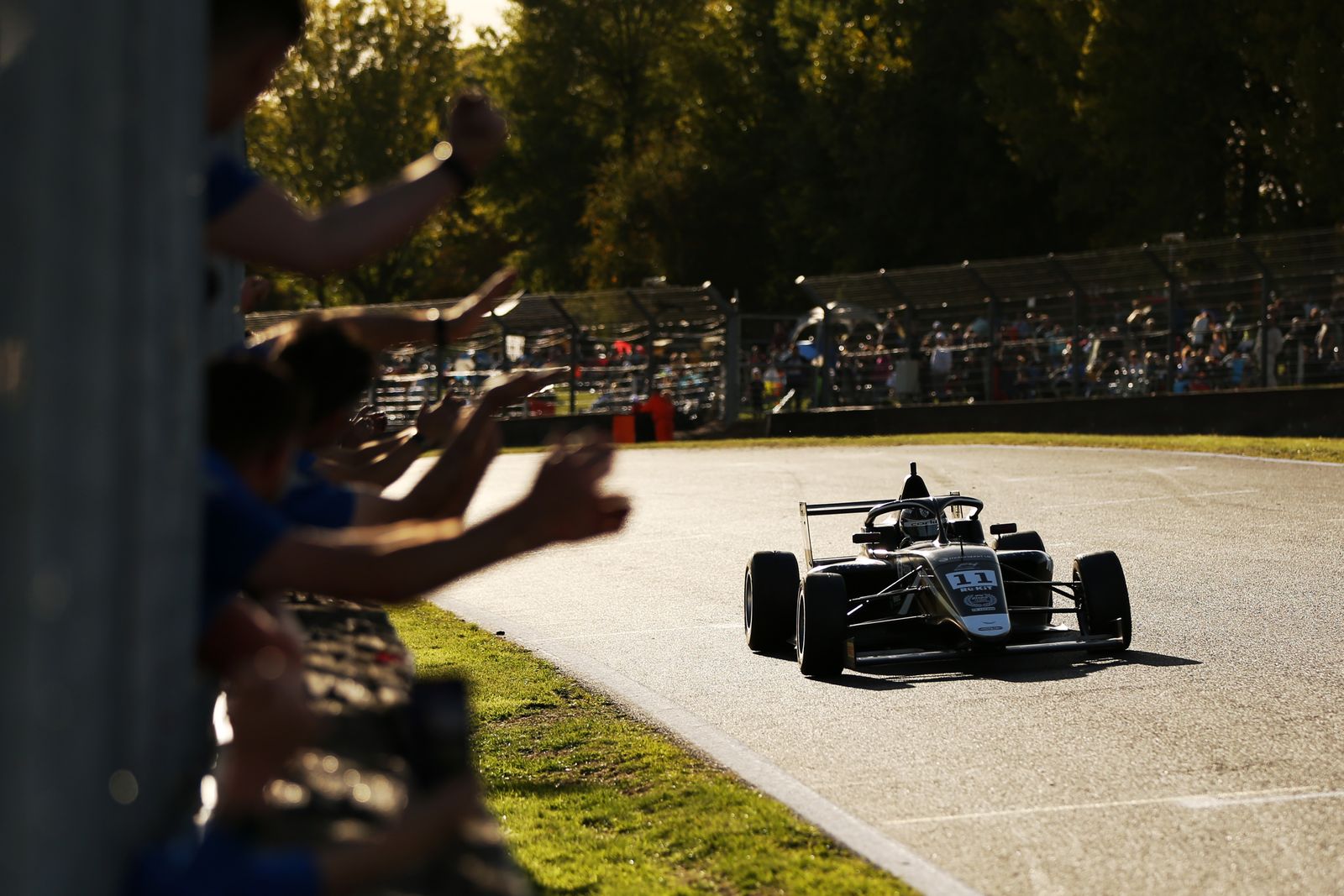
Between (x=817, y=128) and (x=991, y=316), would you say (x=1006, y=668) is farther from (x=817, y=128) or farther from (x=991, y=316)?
(x=817, y=128)

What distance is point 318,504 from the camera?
3664 millimetres

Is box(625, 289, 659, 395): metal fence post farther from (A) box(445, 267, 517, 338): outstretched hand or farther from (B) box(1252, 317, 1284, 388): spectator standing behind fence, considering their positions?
(A) box(445, 267, 517, 338): outstretched hand

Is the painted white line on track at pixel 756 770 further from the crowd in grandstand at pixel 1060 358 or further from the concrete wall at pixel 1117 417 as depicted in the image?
the crowd in grandstand at pixel 1060 358

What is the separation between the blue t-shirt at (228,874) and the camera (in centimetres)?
245

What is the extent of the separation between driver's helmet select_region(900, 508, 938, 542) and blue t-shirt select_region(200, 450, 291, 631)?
797 centimetres

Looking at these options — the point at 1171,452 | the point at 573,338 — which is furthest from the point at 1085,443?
the point at 573,338

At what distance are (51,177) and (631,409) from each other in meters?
34.2

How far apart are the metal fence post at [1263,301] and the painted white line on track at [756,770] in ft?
57.0

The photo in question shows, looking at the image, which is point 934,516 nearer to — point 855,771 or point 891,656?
point 891,656

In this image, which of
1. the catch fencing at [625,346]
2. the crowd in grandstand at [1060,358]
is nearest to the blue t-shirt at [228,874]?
the crowd in grandstand at [1060,358]

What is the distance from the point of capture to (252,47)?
298 cm

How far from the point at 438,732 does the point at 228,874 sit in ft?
1.60

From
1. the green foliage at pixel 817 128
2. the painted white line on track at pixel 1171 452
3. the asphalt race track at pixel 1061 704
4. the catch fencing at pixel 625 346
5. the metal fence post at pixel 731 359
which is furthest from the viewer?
the green foliage at pixel 817 128

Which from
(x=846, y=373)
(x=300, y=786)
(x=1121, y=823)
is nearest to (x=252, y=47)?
(x=300, y=786)
